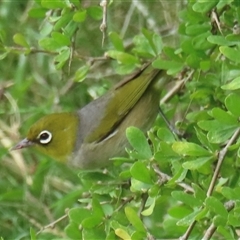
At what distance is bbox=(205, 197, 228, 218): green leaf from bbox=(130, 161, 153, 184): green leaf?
0.26m

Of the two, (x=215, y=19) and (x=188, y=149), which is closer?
(x=188, y=149)

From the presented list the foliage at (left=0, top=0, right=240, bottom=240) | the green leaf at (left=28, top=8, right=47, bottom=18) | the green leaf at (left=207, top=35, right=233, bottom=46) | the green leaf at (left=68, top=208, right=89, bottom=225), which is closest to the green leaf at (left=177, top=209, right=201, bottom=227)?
the foliage at (left=0, top=0, right=240, bottom=240)

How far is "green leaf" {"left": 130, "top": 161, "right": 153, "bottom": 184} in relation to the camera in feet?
6.47

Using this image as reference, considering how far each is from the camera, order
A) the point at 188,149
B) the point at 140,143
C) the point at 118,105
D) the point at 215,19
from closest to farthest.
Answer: the point at 188,149, the point at 140,143, the point at 215,19, the point at 118,105

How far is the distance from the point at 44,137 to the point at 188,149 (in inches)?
55.0

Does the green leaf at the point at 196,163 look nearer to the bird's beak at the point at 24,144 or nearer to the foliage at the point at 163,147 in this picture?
the foliage at the point at 163,147

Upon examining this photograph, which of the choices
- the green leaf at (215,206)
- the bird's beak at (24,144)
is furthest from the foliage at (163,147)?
the bird's beak at (24,144)

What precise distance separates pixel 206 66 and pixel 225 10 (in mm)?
249

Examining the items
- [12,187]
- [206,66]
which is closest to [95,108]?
[206,66]

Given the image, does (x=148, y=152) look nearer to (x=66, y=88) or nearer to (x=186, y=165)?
(x=186, y=165)

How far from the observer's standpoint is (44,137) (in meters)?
3.21

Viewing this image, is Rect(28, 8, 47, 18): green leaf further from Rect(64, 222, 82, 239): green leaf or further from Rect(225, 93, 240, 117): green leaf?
Rect(225, 93, 240, 117): green leaf

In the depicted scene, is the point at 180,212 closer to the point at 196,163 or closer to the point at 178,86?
the point at 196,163

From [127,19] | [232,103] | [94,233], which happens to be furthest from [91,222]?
[127,19]
